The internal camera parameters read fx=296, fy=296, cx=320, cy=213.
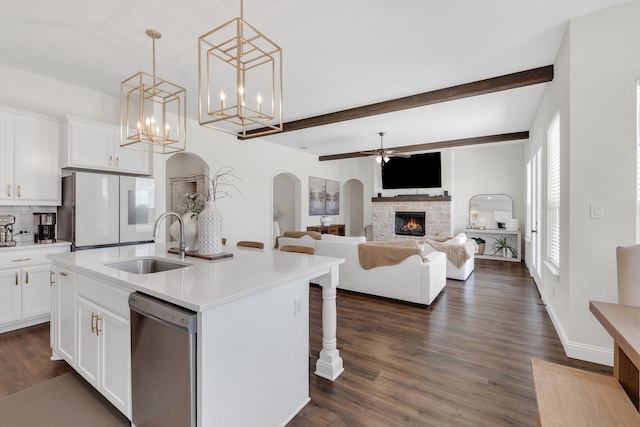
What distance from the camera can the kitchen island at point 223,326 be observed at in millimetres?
1348

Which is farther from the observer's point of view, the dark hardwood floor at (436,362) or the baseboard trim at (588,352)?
the baseboard trim at (588,352)

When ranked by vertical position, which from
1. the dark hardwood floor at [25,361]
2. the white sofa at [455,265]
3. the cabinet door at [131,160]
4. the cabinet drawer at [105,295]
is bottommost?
the dark hardwood floor at [25,361]

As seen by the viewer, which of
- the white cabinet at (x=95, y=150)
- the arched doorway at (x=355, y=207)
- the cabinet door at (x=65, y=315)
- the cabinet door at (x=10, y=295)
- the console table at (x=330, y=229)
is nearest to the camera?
the cabinet door at (x=65, y=315)

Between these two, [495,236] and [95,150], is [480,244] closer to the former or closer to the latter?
[495,236]

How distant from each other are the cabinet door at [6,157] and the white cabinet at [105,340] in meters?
2.11

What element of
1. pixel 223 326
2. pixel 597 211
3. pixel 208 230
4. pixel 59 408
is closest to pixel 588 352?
pixel 597 211

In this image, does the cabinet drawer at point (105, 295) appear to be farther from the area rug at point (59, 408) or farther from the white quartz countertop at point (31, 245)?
the white quartz countertop at point (31, 245)

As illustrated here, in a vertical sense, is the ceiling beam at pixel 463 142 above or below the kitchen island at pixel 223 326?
above

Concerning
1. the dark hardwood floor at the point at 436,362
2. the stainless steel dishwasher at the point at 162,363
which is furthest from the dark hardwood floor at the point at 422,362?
the stainless steel dishwasher at the point at 162,363

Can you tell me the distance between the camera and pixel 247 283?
1.53m

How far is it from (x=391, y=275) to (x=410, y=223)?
4768mm

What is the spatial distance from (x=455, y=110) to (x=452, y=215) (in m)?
3.95

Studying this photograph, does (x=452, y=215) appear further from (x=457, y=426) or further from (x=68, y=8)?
(x=68, y=8)

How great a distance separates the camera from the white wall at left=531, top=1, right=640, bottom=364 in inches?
89.0
